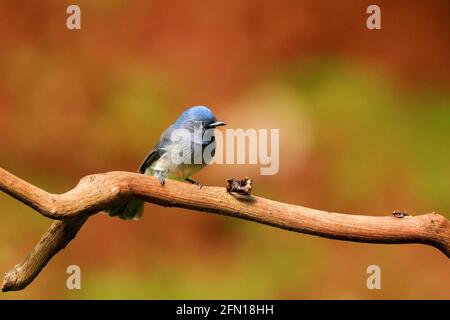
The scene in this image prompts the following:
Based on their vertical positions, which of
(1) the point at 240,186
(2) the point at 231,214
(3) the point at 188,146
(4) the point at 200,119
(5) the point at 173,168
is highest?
(4) the point at 200,119

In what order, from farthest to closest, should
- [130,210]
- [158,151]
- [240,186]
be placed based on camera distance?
[158,151], [130,210], [240,186]

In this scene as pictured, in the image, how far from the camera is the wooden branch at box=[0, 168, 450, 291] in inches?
110

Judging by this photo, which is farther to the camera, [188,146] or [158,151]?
[158,151]

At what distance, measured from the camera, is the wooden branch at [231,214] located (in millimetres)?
2807

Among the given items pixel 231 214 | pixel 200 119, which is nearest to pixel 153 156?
pixel 200 119

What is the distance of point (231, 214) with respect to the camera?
9.74ft

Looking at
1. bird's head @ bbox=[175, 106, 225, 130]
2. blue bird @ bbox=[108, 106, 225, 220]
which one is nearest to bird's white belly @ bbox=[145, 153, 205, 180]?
blue bird @ bbox=[108, 106, 225, 220]

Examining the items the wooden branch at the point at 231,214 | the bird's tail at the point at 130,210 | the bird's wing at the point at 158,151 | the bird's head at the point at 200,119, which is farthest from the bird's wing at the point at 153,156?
the wooden branch at the point at 231,214

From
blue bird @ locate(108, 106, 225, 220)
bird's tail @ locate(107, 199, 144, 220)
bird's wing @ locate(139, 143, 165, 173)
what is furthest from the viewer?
bird's wing @ locate(139, 143, 165, 173)

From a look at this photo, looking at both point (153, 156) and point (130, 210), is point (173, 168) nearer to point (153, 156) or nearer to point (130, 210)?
point (153, 156)

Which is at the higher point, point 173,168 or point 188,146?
point 188,146

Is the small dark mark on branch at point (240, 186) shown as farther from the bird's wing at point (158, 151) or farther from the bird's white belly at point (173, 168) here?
the bird's wing at point (158, 151)

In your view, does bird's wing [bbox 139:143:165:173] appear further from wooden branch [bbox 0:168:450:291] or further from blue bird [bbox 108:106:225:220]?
wooden branch [bbox 0:168:450:291]

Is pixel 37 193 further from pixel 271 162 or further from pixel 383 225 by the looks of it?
pixel 271 162
